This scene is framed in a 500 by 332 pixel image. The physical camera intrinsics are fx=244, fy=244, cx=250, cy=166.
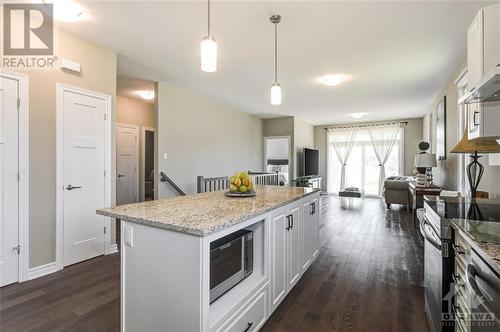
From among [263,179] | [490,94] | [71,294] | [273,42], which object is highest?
[273,42]

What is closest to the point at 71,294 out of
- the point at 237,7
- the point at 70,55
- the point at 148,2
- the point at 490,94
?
the point at 70,55

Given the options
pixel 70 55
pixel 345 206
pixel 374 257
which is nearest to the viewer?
pixel 70 55

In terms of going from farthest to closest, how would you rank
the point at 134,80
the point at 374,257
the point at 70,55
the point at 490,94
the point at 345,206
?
the point at 345,206, the point at 134,80, the point at 374,257, the point at 70,55, the point at 490,94

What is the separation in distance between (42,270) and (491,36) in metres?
4.30

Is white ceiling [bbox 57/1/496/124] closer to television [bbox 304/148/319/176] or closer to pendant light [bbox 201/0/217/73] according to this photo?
pendant light [bbox 201/0/217/73]

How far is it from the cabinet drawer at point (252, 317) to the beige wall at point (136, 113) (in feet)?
17.8

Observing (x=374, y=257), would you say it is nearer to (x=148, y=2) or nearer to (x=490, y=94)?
(x=490, y=94)

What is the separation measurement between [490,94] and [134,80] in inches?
190

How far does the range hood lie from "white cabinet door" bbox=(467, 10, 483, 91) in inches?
3.8

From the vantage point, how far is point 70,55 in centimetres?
282

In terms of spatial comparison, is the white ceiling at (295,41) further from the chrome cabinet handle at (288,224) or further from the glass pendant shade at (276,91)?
the chrome cabinet handle at (288,224)

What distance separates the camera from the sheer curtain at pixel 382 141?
8086 mm

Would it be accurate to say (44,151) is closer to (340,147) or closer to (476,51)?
(476,51)

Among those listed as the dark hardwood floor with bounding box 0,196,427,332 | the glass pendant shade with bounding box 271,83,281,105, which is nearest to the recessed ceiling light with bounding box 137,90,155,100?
the dark hardwood floor with bounding box 0,196,427,332
